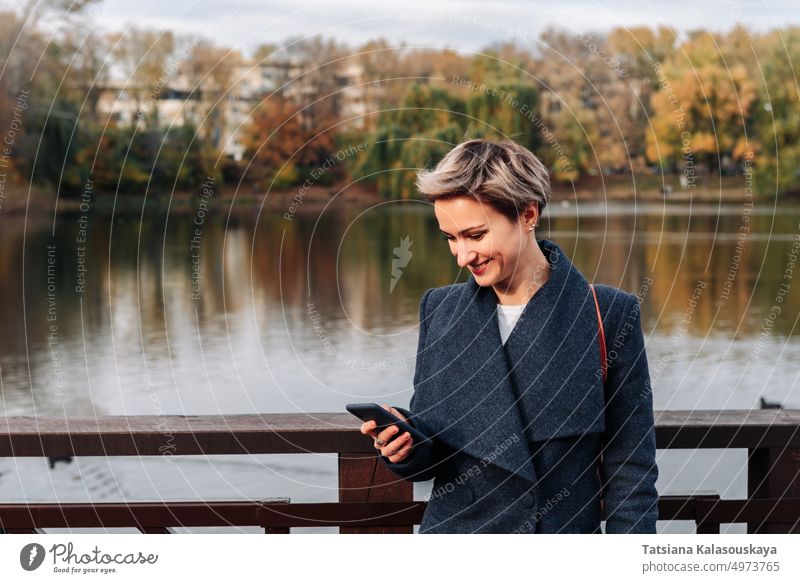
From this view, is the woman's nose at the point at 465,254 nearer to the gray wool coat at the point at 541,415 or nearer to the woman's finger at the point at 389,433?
the gray wool coat at the point at 541,415

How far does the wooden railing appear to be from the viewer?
6.45 feet

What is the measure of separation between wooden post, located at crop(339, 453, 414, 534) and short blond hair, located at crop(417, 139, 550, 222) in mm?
630

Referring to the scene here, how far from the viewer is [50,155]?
74.2 feet

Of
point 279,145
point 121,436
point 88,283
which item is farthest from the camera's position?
point 88,283

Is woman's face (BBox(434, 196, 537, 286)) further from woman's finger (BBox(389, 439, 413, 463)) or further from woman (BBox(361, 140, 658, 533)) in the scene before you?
woman's finger (BBox(389, 439, 413, 463))

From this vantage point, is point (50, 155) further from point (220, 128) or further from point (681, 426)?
point (681, 426)

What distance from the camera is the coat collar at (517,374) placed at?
166 cm

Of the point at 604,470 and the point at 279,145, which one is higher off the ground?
the point at 279,145

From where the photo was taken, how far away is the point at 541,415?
1673mm

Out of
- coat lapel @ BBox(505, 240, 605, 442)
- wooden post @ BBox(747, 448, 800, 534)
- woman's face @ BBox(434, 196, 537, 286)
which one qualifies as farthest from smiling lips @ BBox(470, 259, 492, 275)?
wooden post @ BBox(747, 448, 800, 534)
